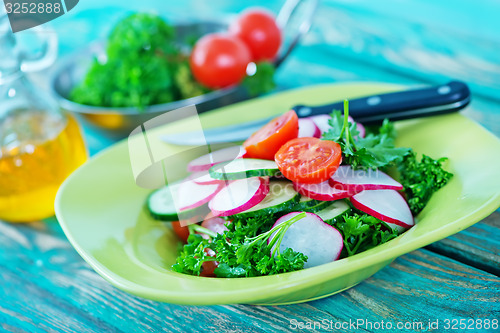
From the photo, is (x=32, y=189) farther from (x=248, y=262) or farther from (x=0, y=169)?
(x=248, y=262)

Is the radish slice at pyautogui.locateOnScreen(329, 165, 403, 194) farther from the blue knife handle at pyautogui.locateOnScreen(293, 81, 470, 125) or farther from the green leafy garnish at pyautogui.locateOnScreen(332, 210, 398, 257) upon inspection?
the blue knife handle at pyautogui.locateOnScreen(293, 81, 470, 125)

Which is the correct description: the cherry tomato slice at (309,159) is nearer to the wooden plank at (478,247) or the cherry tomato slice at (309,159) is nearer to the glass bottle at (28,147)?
the wooden plank at (478,247)

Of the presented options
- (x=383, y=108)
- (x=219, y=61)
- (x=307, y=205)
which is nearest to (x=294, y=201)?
(x=307, y=205)

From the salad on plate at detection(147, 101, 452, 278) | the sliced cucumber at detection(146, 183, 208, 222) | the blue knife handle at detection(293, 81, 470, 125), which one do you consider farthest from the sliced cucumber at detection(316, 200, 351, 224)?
the blue knife handle at detection(293, 81, 470, 125)

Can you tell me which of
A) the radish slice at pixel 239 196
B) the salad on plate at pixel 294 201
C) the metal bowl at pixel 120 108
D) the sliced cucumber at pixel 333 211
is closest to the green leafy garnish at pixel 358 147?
the salad on plate at pixel 294 201

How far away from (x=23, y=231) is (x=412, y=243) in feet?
4.36

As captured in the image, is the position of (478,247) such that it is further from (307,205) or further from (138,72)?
(138,72)

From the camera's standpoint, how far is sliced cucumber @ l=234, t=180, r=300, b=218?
1.26 meters

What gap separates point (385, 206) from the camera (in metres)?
1.28

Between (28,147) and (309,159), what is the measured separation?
99 centimetres

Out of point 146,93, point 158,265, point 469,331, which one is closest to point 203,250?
point 158,265

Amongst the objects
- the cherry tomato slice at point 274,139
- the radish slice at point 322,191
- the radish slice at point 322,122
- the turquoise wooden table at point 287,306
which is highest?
the cherry tomato slice at point 274,139

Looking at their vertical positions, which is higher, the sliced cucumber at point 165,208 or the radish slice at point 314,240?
the radish slice at point 314,240

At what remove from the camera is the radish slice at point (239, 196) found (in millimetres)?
1266
